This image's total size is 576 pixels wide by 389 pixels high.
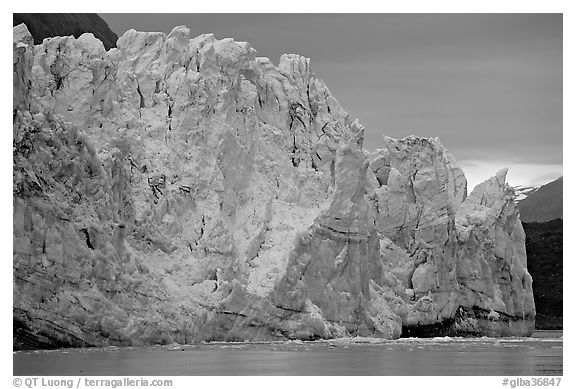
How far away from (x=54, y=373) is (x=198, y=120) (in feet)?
37.8

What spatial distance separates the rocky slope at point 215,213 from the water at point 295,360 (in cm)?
104

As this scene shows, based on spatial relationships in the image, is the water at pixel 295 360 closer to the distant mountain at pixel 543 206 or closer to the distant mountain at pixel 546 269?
the distant mountain at pixel 546 269

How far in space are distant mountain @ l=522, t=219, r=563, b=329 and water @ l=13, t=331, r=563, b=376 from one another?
26.1 metres

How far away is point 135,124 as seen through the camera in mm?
28609

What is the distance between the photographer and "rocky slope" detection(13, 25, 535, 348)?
23750 mm

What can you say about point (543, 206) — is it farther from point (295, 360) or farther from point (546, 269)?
point (295, 360)

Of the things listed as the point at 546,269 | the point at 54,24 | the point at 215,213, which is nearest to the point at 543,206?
the point at 546,269

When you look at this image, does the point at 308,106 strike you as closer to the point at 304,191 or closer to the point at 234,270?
the point at 304,191

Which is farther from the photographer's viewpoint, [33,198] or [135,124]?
[135,124]

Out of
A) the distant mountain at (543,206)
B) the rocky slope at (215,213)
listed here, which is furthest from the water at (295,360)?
the distant mountain at (543,206)

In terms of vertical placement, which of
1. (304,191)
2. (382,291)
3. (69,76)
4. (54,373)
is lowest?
(54,373)

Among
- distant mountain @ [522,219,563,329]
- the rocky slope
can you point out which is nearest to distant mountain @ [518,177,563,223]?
distant mountain @ [522,219,563,329]

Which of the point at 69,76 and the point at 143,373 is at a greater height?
the point at 69,76
